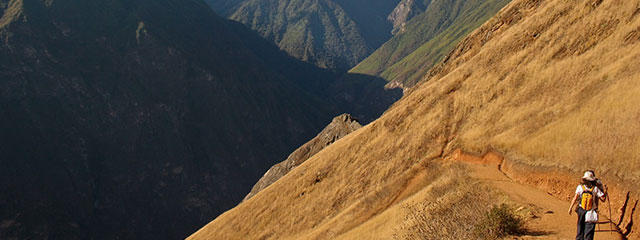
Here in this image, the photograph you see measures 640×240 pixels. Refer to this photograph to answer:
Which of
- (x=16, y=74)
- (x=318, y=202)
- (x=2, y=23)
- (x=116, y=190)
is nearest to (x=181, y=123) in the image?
(x=116, y=190)

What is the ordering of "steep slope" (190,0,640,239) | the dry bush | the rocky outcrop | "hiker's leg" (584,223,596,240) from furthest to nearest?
the rocky outcrop → "steep slope" (190,0,640,239) → the dry bush → "hiker's leg" (584,223,596,240)

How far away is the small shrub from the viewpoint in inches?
464

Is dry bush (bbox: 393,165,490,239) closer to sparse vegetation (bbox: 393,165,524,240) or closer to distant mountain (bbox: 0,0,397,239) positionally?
sparse vegetation (bbox: 393,165,524,240)

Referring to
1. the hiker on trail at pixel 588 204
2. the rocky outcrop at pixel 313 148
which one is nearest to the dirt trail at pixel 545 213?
the hiker on trail at pixel 588 204

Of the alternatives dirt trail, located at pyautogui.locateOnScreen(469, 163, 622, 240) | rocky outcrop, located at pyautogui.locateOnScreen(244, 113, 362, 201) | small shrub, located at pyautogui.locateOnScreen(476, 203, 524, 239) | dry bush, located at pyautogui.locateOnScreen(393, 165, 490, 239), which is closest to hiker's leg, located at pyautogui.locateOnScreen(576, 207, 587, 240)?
dirt trail, located at pyautogui.locateOnScreen(469, 163, 622, 240)

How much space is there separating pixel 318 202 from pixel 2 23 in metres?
106

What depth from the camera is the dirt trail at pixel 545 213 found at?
1149cm

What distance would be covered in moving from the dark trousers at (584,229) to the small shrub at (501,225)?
1.69m

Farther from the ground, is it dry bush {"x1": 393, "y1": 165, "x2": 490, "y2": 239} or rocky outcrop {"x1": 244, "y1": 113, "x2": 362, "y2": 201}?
dry bush {"x1": 393, "y1": 165, "x2": 490, "y2": 239}

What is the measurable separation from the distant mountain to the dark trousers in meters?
87.2

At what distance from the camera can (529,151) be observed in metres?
16.6

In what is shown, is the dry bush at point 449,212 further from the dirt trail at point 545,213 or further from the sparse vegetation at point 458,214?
the dirt trail at point 545,213

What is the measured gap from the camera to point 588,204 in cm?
1033

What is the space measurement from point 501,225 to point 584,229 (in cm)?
202
